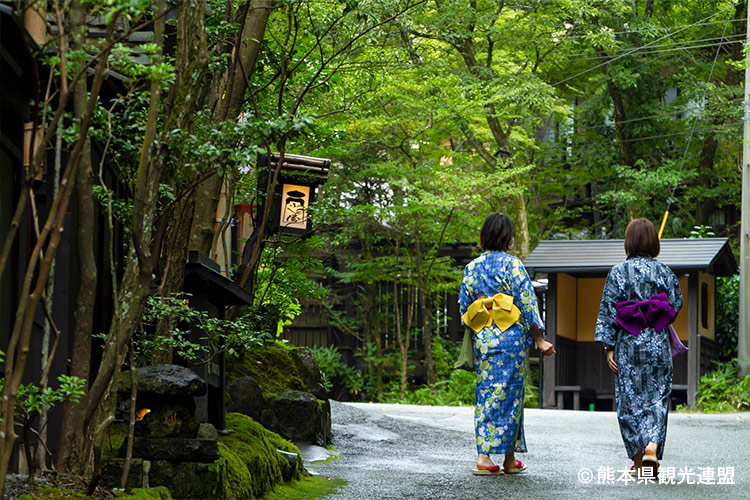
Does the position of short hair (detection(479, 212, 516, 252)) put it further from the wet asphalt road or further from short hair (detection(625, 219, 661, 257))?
the wet asphalt road

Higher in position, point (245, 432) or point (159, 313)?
point (159, 313)

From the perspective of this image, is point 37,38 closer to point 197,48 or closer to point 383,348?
point 197,48

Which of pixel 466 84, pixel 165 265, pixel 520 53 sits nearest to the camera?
pixel 165 265

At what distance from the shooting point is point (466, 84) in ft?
72.0

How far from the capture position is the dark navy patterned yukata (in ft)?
24.9

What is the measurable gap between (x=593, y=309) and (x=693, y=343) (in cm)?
260

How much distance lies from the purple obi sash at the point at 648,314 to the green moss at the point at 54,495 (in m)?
4.40

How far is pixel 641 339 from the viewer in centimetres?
777

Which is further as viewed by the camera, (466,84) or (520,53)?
(520,53)

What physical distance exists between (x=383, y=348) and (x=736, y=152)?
9645 millimetres

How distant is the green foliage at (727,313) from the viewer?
→ 66.7ft

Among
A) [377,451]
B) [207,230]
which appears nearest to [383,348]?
[377,451]

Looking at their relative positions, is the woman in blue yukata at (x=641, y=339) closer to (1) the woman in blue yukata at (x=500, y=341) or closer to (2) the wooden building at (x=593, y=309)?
(1) the woman in blue yukata at (x=500, y=341)

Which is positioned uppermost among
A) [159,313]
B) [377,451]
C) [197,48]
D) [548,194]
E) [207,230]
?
[548,194]
